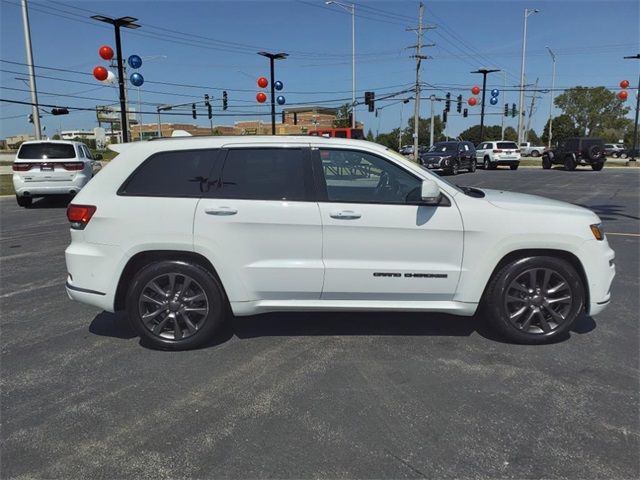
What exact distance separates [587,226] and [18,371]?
4675 mm

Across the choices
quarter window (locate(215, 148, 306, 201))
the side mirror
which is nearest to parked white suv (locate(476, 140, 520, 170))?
the side mirror

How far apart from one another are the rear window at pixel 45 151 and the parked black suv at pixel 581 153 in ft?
92.9

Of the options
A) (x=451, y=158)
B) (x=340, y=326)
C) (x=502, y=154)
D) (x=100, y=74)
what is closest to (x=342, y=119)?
(x=502, y=154)

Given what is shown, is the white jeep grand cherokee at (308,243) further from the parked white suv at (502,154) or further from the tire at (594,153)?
the parked white suv at (502,154)

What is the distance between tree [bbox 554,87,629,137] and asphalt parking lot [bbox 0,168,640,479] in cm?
10701

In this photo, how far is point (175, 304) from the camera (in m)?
4.09

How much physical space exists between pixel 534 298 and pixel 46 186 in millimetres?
12879

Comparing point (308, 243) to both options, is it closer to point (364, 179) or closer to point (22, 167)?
point (364, 179)

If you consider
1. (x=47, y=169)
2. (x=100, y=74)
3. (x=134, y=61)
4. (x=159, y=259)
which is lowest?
(x=159, y=259)

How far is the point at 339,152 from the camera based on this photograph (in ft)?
13.5

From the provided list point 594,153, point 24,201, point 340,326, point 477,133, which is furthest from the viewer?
point 477,133

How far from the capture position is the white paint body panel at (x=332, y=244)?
3934 mm

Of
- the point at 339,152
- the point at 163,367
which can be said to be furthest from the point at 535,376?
the point at 163,367

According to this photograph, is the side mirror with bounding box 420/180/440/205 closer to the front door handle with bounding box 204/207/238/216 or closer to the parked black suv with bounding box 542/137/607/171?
the front door handle with bounding box 204/207/238/216
